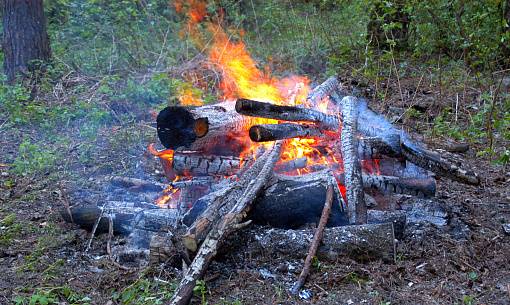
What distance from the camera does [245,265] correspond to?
2984 millimetres

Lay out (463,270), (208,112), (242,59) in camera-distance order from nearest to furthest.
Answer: (463,270) < (208,112) < (242,59)

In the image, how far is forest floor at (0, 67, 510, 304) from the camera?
2631 millimetres

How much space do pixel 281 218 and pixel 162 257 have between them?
1146mm

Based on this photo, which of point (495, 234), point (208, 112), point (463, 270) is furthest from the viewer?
point (208, 112)

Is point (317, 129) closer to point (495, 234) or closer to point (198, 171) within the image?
point (198, 171)

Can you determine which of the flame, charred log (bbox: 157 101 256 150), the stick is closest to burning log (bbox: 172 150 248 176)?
charred log (bbox: 157 101 256 150)

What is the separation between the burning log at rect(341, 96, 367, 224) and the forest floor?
0.46m

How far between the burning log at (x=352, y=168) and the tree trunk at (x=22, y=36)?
6358mm

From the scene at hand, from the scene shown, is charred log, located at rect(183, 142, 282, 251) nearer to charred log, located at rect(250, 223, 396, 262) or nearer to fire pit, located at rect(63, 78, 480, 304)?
fire pit, located at rect(63, 78, 480, 304)

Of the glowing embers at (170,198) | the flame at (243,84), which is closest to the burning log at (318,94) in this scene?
the flame at (243,84)

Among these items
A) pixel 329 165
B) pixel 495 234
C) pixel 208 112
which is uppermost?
pixel 208 112

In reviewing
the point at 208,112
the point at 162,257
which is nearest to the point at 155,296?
the point at 162,257

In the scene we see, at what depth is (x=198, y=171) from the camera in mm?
4113

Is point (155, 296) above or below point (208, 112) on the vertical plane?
below
